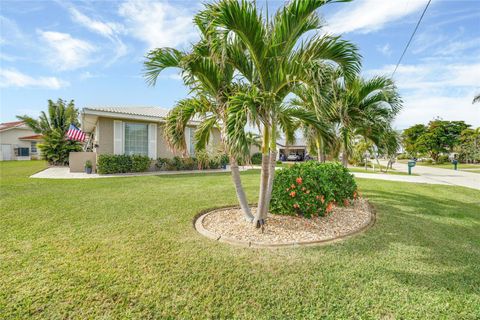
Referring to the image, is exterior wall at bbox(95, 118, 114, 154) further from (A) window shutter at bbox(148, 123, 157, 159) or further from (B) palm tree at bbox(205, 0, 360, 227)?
(B) palm tree at bbox(205, 0, 360, 227)

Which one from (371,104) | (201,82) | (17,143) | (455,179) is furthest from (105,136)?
(17,143)

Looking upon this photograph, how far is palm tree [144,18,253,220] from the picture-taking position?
12.8 ft

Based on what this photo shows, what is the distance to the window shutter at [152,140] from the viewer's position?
49.2ft

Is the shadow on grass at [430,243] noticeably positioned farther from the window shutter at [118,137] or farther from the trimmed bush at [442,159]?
the trimmed bush at [442,159]

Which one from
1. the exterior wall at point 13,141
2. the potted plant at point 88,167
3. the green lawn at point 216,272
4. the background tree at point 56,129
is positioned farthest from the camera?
the exterior wall at point 13,141

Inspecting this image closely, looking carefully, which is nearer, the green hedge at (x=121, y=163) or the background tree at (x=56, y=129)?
the green hedge at (x=121, y=163)

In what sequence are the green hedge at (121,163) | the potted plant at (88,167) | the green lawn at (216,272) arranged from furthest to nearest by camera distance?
the potted plant at (88,167)
the green hedge at (121,163)
the green lawn at (216,272)

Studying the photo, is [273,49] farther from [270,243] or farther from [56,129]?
[56,129]

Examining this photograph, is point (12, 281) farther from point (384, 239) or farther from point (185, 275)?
point (384, 239)

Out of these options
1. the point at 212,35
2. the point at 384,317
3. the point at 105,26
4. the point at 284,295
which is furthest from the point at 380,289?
the point at 105,26

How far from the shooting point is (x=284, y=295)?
2.47m

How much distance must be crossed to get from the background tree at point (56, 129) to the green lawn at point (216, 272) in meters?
18.7

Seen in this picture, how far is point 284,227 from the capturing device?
181 inches

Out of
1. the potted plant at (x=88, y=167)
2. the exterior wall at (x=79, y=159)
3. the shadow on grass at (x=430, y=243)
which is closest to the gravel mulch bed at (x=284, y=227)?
the shadow on grass at (x=430, y=243)
